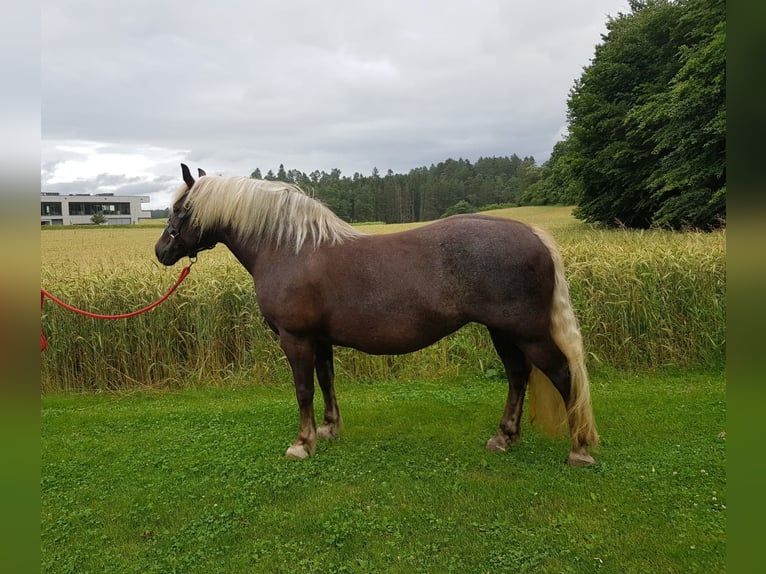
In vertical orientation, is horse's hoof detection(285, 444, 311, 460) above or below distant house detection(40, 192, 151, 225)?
below

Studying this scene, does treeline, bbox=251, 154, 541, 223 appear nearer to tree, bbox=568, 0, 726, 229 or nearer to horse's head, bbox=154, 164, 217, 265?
tree, bbox=568, 0, 726, 229

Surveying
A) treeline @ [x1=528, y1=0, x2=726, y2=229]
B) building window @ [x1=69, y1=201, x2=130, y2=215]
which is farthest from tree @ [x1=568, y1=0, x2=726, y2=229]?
building window @ [x1=69, y1=201, x2=130, y2=215]

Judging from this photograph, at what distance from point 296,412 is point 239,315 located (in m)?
2.03

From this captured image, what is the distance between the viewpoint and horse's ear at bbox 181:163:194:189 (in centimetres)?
420

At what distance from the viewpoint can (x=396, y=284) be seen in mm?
3812

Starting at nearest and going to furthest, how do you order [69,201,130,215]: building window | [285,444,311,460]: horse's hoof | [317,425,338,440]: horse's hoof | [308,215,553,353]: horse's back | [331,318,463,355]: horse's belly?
[308,215,553,353]: horse's back < [331,318,463,355]: horse's belly < [285,444,311,460]: horse's hoof < [317,425,338,440]: horse's hoof < [69,201,130,215]: building window

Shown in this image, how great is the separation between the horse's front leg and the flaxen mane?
0.84 meters

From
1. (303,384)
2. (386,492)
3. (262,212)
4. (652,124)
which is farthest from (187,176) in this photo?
(652,124)

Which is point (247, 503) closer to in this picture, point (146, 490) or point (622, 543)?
point (146, 490)

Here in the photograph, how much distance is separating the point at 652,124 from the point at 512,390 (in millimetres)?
22956

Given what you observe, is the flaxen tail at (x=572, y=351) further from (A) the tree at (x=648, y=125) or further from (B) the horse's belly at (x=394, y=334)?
(A) the tree at (x=648, y=125)

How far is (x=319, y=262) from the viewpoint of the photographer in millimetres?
3980
